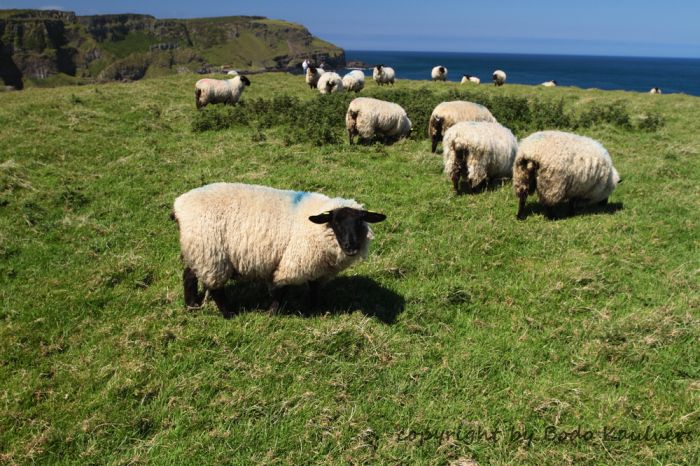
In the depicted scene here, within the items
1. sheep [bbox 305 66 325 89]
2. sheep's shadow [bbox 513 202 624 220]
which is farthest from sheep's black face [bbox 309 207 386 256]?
sheep [bbox 305 66 325 89]

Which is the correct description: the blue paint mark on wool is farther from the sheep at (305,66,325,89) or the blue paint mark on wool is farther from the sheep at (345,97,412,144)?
the sheep at (305,66,325,89)

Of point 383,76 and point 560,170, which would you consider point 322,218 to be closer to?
point 560,170

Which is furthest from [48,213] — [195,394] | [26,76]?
[26,76]

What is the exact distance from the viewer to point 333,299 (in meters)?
6.04

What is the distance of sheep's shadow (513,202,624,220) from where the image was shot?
28.2 feet

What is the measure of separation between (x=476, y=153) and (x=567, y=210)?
2249mm

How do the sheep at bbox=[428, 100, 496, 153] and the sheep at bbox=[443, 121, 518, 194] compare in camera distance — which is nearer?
the sheep at bbox=[443, 121, 518, 194]

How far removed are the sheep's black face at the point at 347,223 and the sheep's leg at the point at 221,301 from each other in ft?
5.04

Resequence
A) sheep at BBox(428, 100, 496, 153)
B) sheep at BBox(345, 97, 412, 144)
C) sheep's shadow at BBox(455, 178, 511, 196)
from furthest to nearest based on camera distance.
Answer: sheep at BBox(345, 97, 412, 144) → sheep at BBox(428, 100, 496, 153) → sheep's shadow at BBox(455, 178, 511, 196)

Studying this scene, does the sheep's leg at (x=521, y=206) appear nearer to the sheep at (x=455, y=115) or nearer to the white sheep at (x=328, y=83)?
the sheep at (x=455, y=115)

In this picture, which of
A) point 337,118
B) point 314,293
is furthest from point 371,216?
point 337,118

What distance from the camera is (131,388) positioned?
430cm

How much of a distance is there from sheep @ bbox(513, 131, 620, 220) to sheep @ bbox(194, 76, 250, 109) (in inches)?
575

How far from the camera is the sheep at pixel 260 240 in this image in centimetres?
530
